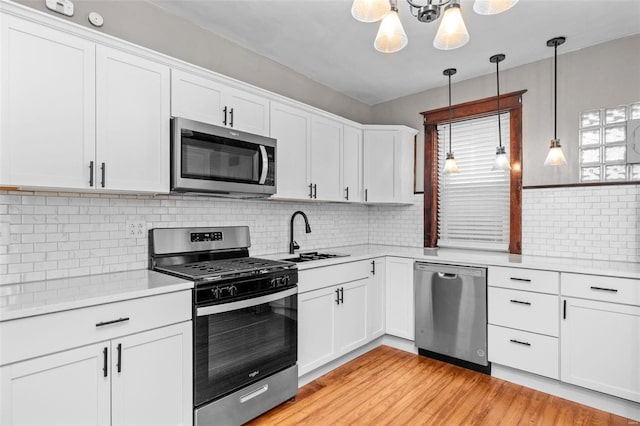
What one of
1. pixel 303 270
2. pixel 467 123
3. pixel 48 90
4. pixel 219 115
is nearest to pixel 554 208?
pixel 467 123

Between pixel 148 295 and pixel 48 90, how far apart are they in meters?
1.13

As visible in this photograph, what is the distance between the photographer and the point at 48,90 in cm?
175

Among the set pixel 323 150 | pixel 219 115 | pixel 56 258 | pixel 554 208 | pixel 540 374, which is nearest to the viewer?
pixel 56 258

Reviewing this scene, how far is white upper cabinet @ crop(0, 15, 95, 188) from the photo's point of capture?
1638 millimetres

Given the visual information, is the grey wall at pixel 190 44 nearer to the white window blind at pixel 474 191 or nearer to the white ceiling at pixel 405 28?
the white ceiling at pixel 405 28

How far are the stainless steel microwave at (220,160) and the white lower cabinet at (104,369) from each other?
75 centimetres

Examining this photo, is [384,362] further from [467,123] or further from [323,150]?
[467,123]

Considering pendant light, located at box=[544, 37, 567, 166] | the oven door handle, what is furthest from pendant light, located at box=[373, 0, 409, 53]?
pendant light, located at box=[544, 37, 567, 166]

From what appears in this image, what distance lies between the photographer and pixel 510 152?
345 cm

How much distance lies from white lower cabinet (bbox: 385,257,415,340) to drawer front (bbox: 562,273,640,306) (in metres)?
1.27

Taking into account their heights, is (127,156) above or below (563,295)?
above

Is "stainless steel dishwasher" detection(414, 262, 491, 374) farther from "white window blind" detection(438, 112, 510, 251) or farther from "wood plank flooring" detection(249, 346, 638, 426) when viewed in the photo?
"white window blind" detection(438, 112, 510, 251)

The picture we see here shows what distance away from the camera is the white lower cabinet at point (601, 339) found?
2.32 meters

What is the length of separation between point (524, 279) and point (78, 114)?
317cm
